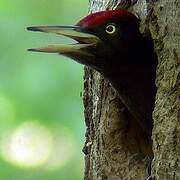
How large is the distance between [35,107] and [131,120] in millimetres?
766

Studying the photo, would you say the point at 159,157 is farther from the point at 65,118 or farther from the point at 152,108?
the point at 65,118

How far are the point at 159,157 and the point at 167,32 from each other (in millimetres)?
424

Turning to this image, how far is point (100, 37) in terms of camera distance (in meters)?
2.85

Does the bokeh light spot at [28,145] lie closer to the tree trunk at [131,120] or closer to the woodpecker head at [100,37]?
the tree trunk at [131,120]

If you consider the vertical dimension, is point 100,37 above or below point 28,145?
above

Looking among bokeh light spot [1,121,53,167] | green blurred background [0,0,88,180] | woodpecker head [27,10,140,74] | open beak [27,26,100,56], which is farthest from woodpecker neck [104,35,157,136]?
bokeh light spot [1,121,53,167]

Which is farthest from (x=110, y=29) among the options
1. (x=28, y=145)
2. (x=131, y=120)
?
(x=28, y=145)

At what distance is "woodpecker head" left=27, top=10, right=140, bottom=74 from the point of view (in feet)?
9.12

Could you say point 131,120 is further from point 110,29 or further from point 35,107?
point 35,107

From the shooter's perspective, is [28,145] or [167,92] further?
[28,145]

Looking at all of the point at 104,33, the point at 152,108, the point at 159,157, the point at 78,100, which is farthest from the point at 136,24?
the point at 78,100

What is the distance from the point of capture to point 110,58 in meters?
2.89

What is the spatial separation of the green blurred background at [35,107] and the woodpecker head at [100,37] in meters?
0.81

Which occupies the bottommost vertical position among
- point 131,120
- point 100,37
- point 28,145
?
point 28,145
